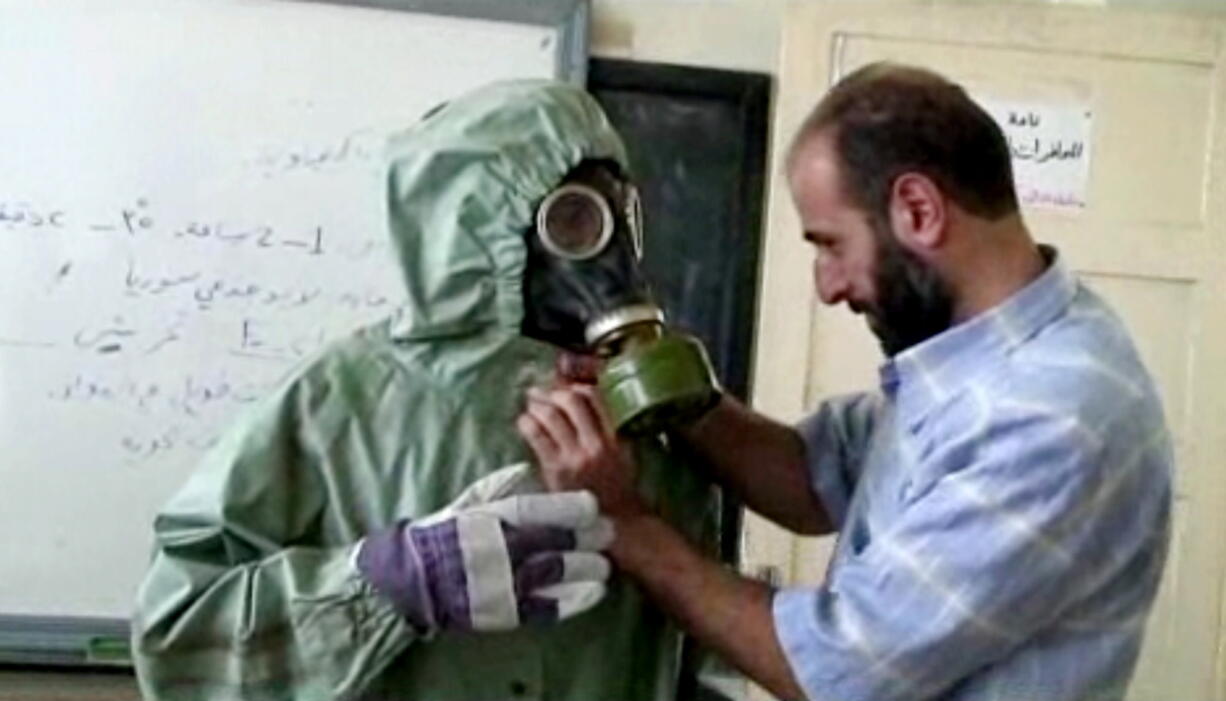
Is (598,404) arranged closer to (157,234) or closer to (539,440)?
(539,440)

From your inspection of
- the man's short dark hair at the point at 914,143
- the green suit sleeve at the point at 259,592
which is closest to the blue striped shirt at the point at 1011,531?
the man's short dark hair at the point at 914,143

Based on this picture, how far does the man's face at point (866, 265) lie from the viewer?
1.55m

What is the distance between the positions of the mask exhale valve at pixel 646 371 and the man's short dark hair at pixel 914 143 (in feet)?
0.76

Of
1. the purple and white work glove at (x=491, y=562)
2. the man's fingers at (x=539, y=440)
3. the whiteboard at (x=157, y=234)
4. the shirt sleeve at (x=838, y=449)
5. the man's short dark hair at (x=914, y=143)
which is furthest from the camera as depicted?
the whiteboard at (x=157, y=234)

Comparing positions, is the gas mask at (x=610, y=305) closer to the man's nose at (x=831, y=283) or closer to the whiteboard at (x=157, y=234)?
the man's nose at (x=831, y=283)

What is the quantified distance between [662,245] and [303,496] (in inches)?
49.5

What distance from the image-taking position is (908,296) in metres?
1.56

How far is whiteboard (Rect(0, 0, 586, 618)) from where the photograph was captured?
2.48 meters

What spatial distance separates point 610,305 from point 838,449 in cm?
39

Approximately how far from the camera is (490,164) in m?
1.47

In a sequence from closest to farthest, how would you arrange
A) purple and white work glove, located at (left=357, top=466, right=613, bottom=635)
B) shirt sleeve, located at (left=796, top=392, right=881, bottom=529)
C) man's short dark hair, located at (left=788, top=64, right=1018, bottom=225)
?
purple and white work glove, located at (left=357, top=466, right=613, bottom=635), man's short dark hair, located at (left=788, top=64, right=1018, bottom=225), shirt sleeve, located at (left=796, top=392, right=881, bottom=529)

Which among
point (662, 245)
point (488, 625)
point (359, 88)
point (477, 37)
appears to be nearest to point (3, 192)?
point (359, 88)

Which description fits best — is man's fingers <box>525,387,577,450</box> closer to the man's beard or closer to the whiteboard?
the man's beard

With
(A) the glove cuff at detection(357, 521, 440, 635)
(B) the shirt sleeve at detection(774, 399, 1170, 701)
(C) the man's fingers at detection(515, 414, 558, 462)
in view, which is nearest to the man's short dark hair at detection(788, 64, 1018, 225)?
(B) the shirt sleeve at detection(774, 399, 1170, 701)
